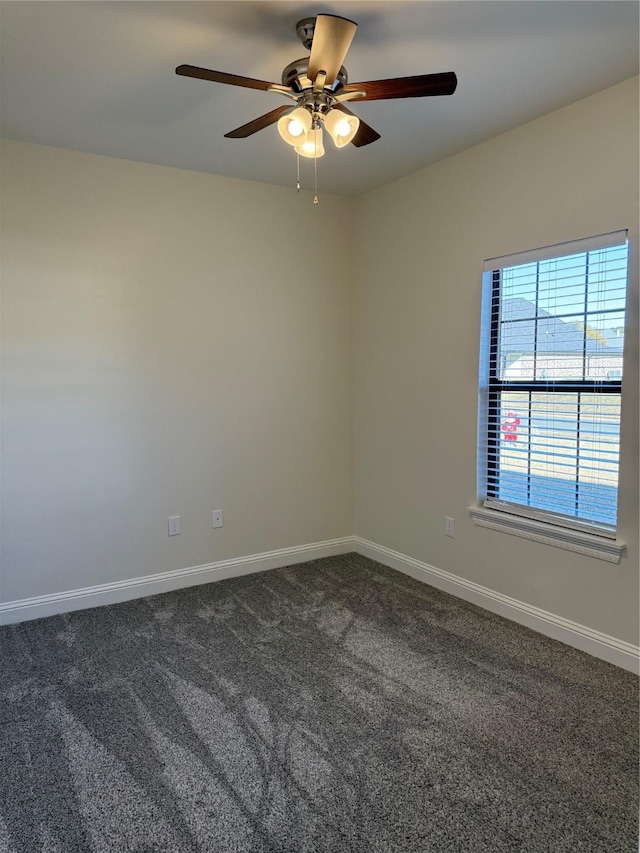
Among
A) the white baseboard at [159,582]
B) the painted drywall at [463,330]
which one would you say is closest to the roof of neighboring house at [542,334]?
the painted drywall at [463,330]

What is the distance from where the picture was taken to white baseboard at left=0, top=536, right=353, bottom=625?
9.94ft

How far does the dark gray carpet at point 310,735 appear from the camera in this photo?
1620 mm

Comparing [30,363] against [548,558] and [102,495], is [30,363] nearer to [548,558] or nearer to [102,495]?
[102,495]

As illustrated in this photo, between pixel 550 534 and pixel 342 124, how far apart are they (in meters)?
2.13

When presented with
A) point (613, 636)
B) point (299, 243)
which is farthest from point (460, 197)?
point (613, 636)

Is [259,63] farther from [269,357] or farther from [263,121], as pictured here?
[269,357]

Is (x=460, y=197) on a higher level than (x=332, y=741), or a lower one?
higher

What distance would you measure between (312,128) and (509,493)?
6.91 feet

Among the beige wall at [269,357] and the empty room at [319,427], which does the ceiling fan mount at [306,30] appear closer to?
the empty room at [319,427]

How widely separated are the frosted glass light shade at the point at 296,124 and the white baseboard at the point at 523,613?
2.53 metres

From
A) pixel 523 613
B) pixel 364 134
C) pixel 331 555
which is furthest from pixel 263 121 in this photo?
pixel 331 555

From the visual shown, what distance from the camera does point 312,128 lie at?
1.98m

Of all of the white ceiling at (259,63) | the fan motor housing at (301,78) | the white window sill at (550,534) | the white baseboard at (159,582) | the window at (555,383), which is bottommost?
the white baseboard at (159,582)

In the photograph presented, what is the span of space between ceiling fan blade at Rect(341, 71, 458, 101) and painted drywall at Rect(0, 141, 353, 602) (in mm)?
1847
